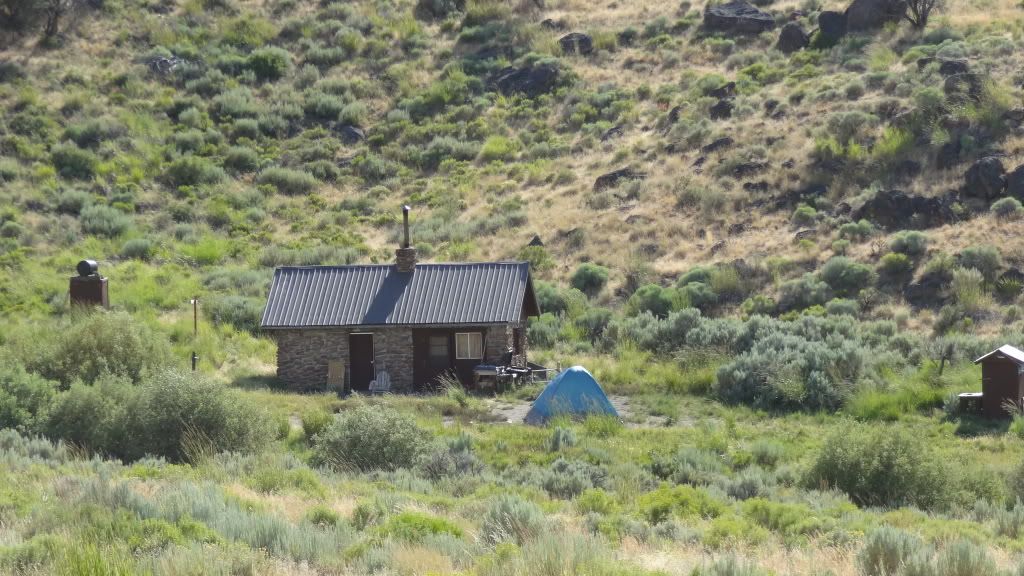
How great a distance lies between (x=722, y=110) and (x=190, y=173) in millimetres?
23083

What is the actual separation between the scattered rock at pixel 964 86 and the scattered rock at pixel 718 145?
8148 mm

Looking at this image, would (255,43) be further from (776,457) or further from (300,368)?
(776,457)

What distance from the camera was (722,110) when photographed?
48.7 metres

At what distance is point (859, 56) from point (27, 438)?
41.0 metres

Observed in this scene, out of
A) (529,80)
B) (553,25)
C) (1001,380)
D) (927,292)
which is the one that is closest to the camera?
(1001,380)

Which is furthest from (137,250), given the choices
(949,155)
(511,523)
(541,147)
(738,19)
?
(511,523)

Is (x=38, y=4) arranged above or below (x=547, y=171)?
above

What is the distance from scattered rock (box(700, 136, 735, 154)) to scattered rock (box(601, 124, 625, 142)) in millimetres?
5557

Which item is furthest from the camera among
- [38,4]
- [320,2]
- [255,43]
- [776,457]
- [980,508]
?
[320,2]

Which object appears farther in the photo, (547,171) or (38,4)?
(38,4)

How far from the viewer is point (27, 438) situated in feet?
60.6

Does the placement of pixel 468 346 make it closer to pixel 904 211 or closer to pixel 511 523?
pixel 904 211

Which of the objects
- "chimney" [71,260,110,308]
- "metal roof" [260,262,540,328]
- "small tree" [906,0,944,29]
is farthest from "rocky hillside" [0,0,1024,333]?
"chimney" [71,260,110,308]

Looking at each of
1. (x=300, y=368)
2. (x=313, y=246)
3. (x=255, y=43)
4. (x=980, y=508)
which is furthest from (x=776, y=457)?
(x=255, y=43)
